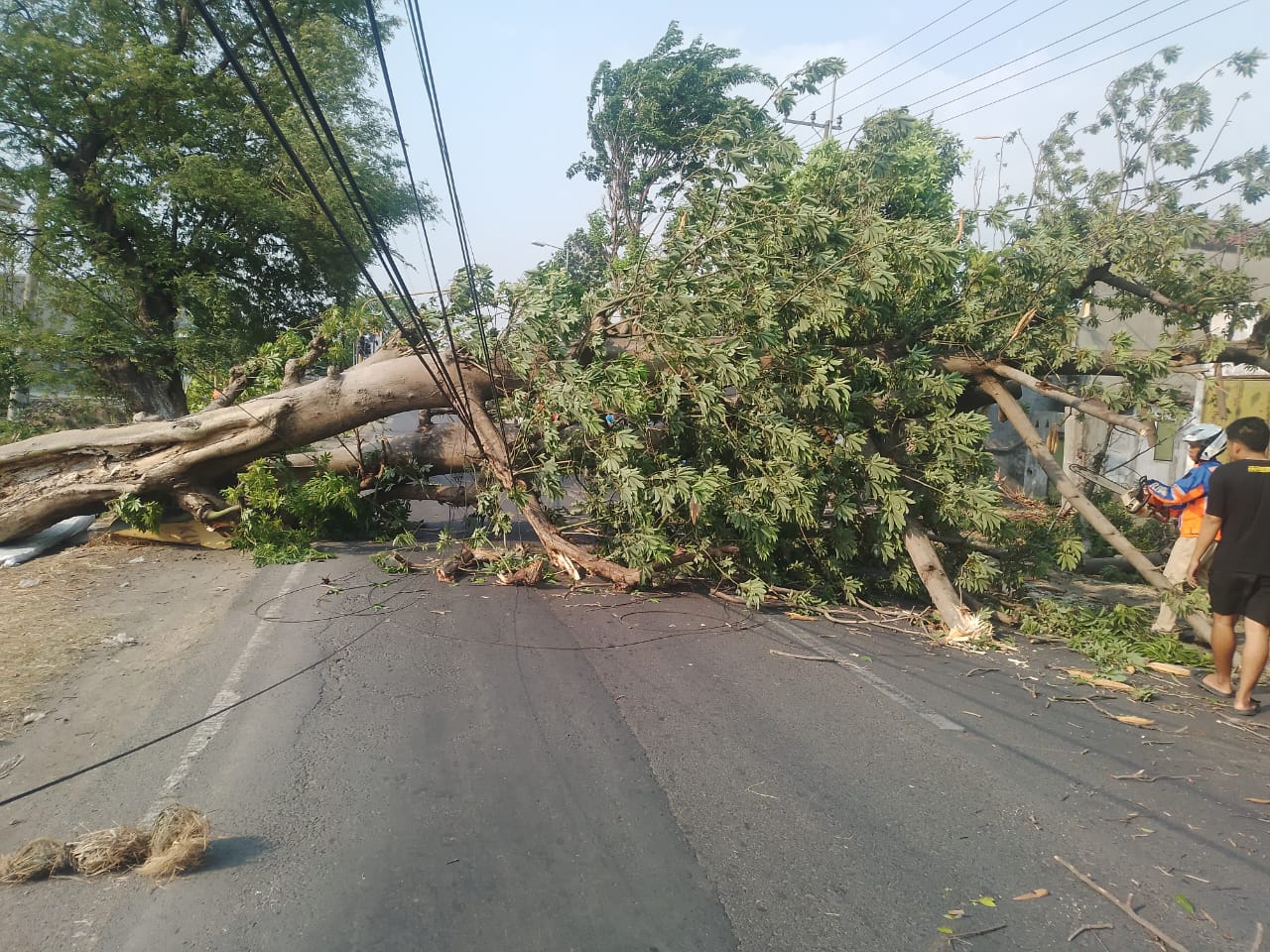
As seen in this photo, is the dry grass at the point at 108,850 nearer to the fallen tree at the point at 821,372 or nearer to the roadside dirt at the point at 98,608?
the roadside dirt at the point at 98,608

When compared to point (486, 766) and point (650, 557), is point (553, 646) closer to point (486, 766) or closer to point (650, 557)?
point (650, 557)

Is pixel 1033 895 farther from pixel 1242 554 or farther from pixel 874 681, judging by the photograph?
pixel 1242 554

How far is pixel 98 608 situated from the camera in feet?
25.1

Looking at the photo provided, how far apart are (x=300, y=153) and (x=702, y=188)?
9.94 metres

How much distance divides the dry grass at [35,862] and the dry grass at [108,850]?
0.05m

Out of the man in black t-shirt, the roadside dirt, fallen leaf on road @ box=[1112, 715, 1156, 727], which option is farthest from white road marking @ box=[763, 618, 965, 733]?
the roadside dirt

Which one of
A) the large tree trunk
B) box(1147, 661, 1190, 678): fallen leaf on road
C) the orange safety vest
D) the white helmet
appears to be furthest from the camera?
the large tree trunk

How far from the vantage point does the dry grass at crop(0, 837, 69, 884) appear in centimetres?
338

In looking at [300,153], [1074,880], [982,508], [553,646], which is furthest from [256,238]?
[1074,880]

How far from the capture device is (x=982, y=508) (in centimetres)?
753

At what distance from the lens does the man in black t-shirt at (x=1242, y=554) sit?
5.50 metres

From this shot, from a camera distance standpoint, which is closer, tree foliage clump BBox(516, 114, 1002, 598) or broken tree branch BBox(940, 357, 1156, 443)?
broken tree branch BBox(940, 357, 1156, 443)

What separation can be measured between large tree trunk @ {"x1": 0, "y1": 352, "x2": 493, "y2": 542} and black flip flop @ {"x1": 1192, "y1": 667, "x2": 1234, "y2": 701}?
7.45 m

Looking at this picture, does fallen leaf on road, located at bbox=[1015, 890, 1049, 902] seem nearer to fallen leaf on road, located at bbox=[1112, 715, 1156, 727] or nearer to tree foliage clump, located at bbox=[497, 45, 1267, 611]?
fallen leaf on road, located at bbox=[1112, 715, 1156, 727]
